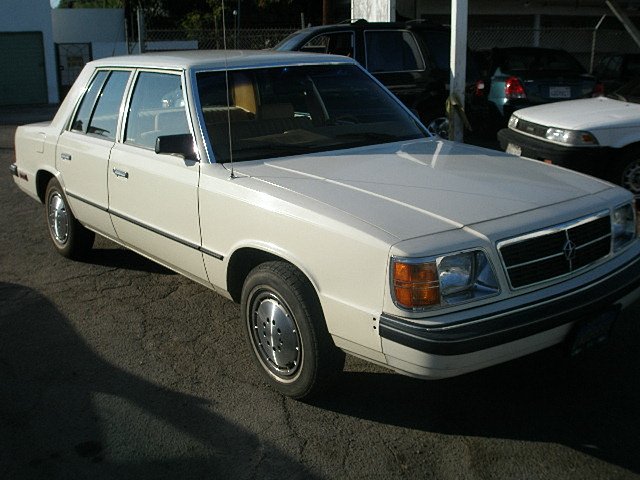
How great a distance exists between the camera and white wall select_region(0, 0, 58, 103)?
22.2 meters

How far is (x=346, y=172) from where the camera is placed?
4.11 meters

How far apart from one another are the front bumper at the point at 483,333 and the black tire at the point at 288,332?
0.44 meters

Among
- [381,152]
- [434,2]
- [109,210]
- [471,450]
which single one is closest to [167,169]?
[109,210]

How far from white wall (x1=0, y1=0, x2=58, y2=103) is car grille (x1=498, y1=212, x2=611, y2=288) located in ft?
72.3

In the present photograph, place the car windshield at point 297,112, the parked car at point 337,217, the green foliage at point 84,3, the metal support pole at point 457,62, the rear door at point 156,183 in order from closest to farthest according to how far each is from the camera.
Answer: the parked car at point 337,217
the rear door at point 156,183
the car windshield at point 297,112
the metal support pole at point 457,62
the green foliage at point 84,3

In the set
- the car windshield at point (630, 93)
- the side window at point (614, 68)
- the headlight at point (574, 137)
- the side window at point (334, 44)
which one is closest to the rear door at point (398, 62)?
the side window at point (334, 44)

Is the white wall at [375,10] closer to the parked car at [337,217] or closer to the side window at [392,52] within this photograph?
the side window at [392,52]

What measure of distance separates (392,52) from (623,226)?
7135 mm

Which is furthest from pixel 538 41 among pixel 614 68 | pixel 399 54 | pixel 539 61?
pixel 399 54

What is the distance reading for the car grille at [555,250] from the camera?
11.1 ft

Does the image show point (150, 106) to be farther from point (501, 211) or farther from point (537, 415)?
point (537, 415)

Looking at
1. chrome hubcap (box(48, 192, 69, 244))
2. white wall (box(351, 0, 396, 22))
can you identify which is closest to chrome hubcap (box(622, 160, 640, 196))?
chrome hubcap (box(48, 192, 69, 244))

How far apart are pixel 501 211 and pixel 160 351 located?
2.22m

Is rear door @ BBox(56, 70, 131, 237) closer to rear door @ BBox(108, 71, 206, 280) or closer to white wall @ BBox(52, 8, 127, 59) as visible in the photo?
rear door @ BBox(108, 71, 206, 280)
